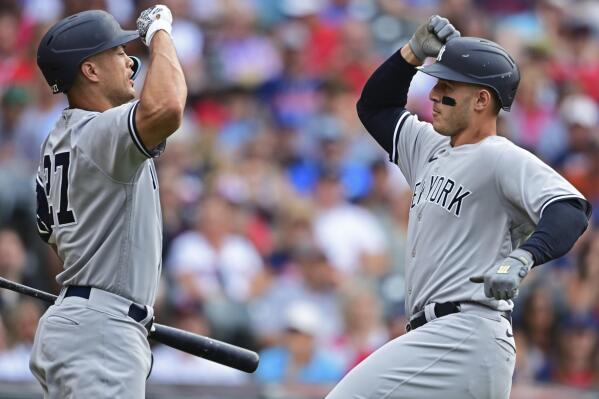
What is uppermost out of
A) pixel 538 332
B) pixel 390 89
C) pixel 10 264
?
pixel 390 89

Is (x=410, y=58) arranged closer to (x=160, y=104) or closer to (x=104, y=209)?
(x=160, y=104)

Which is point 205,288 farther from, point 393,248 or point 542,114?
point 542,114

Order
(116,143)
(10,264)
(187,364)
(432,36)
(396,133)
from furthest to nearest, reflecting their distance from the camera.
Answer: (187,364) → (10,264) → (396,133) → (432,36) → (116,143)

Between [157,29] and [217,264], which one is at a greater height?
[157,29]

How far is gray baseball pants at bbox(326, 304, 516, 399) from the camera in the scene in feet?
16.4

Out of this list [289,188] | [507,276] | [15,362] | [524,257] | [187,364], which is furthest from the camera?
[289,188]

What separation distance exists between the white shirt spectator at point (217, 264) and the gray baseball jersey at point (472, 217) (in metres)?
4.08

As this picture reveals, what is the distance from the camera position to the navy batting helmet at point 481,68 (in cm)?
532

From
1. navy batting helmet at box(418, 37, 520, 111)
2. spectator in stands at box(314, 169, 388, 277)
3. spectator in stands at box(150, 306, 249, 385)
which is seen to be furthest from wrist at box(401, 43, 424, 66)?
spectator in stands at box(314, 169, 388, 277)

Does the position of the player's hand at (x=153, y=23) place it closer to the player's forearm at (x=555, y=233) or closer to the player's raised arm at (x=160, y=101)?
the player's raised arm at (x=160, y=101)

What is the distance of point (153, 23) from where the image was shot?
516cm

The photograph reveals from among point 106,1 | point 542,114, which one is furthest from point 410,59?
point 542,114

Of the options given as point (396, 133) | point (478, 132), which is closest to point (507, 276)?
point (478, 132)

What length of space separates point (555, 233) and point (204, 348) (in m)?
1.66
